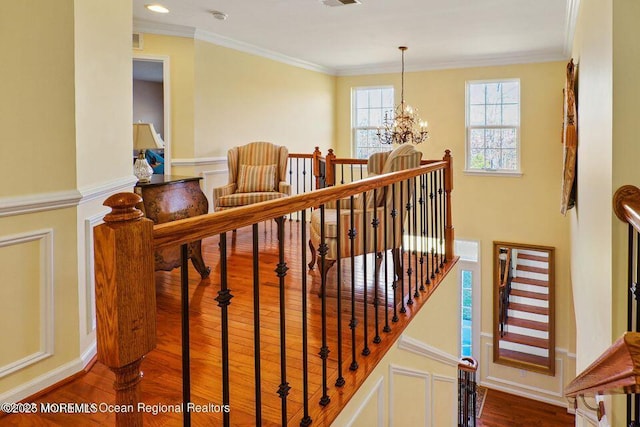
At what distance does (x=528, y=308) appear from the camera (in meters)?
7.55

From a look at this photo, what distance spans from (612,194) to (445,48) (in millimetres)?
4945

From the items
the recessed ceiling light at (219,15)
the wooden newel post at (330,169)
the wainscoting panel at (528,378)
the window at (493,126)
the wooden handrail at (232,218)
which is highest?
the recessed ceiling light at (219,15)

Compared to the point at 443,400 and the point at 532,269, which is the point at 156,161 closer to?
the point at 443,400

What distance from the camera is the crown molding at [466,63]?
21.9 ft

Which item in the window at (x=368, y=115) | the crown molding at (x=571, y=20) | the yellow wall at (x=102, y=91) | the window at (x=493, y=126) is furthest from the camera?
the window at (x=368, y=115)

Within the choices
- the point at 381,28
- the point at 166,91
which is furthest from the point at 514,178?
the point at 166,91

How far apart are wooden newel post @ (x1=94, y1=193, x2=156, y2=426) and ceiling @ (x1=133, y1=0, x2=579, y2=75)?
12.5 ft

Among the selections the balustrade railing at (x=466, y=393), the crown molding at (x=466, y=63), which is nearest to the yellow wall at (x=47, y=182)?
the balustrade railing at (x=466, y=393)

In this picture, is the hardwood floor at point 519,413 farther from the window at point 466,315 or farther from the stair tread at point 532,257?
the stair tread at point 532,257

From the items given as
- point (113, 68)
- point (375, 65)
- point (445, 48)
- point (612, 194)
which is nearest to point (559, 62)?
point (445, 48)

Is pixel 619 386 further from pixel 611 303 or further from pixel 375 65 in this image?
pixel 375 65

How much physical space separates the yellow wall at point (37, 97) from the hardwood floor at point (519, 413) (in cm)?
643

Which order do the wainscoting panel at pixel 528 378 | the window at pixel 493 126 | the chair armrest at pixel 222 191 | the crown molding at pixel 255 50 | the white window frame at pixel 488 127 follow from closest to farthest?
the chair armrest at pixel 222 191 < the crown molding at pixel 255 50 < the wainscoting panel at pixel 528 378 < the white window frame at pixel 488 127 < the window at pixel 493 126

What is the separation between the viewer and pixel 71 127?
212 cm
